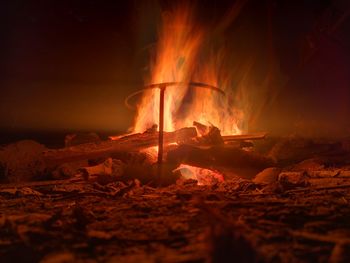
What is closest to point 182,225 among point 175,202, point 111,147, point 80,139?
point 175,202

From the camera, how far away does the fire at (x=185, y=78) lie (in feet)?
18.6

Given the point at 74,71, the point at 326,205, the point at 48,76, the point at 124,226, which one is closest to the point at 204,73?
the point at 74,71

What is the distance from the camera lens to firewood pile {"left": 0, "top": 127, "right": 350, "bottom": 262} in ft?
6.44

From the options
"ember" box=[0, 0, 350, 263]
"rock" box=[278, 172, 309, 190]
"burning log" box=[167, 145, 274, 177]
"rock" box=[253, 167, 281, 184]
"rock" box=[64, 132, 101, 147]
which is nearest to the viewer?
"ember" box=[0, 0, 350, 263]

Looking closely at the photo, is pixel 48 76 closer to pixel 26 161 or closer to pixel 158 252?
pixel 26 161

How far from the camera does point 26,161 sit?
4.62 metres

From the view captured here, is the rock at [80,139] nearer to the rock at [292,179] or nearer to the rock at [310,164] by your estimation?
the rock at [292,179]

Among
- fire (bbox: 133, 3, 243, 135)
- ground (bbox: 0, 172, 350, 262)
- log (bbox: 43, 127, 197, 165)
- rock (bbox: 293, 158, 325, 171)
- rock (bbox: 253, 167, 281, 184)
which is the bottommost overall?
ground (bbox: 0, 172, 350, 262)

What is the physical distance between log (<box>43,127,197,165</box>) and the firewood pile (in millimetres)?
15

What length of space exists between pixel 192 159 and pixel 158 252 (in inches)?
114

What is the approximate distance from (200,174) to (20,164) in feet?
8.00

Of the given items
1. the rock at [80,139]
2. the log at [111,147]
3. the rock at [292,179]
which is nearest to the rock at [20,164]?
the log at [111,147]

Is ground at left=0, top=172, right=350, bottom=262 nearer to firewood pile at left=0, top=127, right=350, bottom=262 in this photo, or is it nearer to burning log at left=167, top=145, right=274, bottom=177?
firewood pile at left=0, top=127, right=350, bottom=262

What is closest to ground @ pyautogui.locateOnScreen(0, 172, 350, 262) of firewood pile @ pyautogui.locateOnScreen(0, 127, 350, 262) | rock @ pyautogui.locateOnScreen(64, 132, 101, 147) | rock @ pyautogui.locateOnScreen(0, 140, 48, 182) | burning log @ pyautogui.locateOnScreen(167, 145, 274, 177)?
firewood pile @ pyautogui.locateOnScreen(0, 127, 350, 262)
